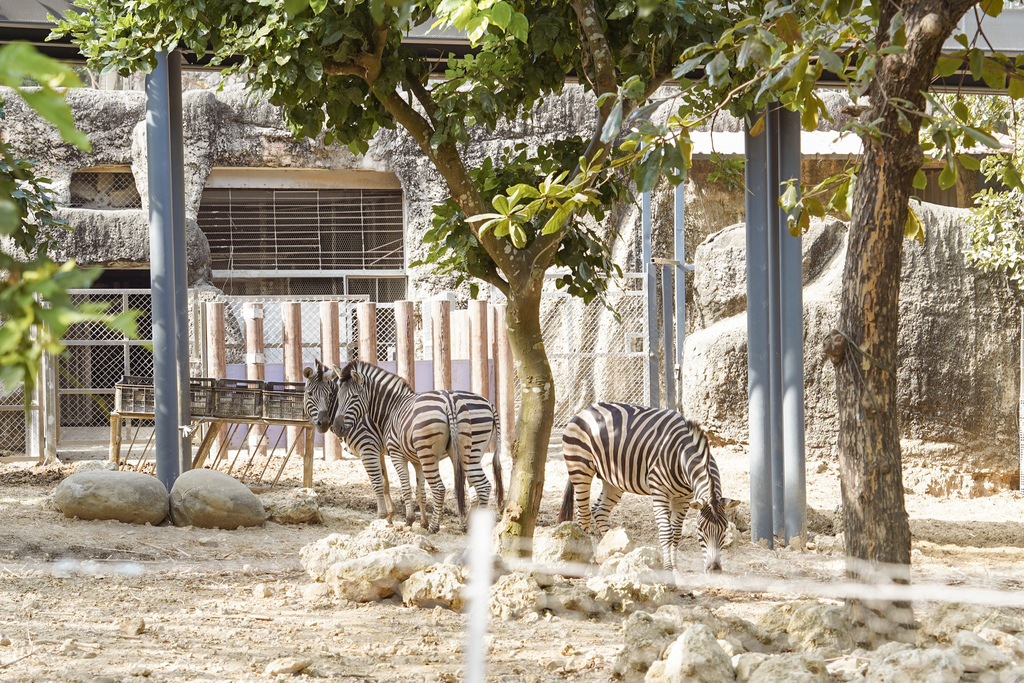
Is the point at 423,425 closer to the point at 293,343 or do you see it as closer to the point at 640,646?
the point at 640,646

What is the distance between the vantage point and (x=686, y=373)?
10438 millimetres

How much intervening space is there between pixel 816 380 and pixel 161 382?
6.56m

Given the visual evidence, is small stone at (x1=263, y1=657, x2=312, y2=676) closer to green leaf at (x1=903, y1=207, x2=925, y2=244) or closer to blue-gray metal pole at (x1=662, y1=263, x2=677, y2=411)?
green leaf at (x1=903, y1=207, x2=925, y2=244)

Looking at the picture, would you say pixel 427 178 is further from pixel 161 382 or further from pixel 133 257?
pixel 161 382

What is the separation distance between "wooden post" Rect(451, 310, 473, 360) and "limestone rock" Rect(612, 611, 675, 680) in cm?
699

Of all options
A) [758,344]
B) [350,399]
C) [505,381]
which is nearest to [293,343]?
[505,381]

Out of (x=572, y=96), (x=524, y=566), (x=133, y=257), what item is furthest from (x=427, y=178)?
(x=524, y=566)

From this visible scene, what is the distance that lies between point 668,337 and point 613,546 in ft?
15.5

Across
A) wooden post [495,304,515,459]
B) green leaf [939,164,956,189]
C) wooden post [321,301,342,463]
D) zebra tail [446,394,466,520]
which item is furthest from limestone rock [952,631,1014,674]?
wooden post [321,301,342,463]

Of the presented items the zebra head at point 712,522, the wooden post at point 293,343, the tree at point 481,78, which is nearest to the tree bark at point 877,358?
the tree at point 481,78

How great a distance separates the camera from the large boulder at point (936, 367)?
9.87 meters

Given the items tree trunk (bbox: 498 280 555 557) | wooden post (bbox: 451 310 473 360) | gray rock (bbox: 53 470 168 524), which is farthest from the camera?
wooden post (bbox: 451 310 473 360)

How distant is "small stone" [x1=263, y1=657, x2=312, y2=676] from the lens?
136 inches

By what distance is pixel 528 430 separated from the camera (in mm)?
4984
